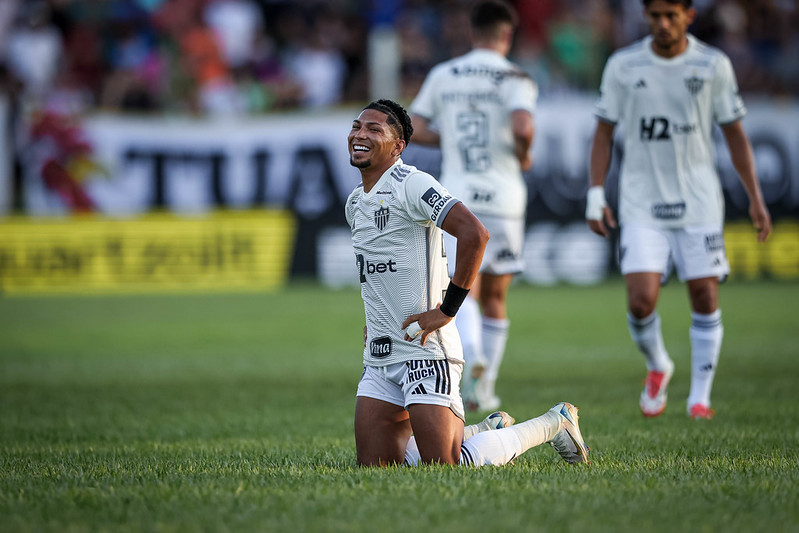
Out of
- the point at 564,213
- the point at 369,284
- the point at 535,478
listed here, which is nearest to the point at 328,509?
the point at 535,478

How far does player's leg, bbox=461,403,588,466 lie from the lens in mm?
5207

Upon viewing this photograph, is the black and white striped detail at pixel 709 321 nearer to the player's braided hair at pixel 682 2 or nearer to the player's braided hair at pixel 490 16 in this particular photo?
the player's braided hair at pixel 682 2

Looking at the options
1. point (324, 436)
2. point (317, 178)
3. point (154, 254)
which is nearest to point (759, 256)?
point (317, 178)

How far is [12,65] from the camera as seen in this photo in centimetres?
2223

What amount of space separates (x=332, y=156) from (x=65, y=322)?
21.3 ft

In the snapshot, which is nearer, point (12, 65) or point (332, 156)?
point (332, 156)

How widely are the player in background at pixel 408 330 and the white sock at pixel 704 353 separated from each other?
230 cm

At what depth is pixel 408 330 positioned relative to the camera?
5199mm

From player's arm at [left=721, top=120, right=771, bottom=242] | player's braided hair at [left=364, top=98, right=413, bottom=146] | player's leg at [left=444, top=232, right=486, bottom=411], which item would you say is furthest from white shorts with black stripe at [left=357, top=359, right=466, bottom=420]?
player's arm at [left=721, top=120, right=771, bottom=242]

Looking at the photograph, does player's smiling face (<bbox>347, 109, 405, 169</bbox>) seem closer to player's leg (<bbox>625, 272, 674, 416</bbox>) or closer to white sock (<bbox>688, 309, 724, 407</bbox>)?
player's leg (<bbox>625, 272, 674, 416</bbox>)

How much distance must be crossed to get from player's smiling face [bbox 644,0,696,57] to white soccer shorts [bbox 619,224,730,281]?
126cm

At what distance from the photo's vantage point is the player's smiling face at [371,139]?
17.4ft

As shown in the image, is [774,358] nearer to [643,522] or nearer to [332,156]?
[643,522]

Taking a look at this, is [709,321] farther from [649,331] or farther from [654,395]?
[654,395]
